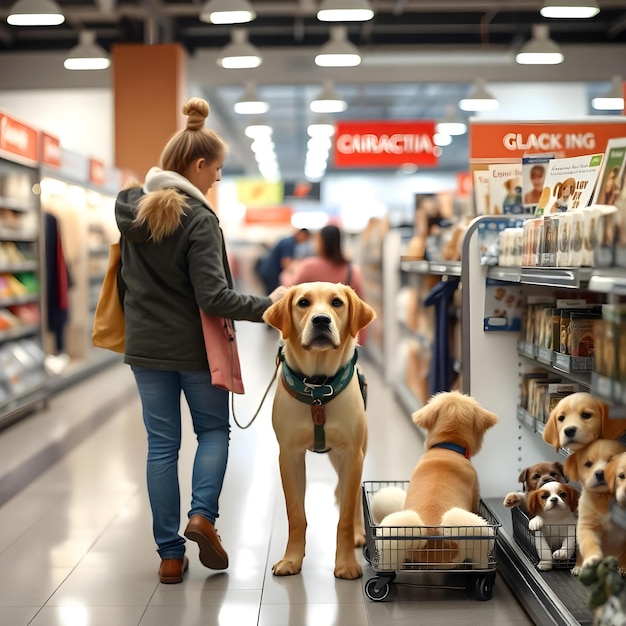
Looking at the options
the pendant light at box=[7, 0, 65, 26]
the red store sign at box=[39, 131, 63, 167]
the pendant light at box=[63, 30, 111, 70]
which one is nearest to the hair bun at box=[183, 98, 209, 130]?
the red store sign at box=[39, 131, 63, 167]

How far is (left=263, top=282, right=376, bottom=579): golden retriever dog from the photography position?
343cm

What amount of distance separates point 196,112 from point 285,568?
1.89 meters

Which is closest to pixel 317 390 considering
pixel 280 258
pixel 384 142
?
pixel 280 258

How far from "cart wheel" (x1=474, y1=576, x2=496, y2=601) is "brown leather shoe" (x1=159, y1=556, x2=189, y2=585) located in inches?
46.7

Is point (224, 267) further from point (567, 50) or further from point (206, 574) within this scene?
point (567, 50)

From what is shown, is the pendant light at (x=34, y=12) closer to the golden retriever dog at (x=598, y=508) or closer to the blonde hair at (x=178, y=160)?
the blonde hair at (x=178, y=160)

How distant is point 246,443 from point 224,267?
3.01 metres

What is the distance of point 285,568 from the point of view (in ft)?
11.8

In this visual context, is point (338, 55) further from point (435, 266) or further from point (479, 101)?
point (435, 266)

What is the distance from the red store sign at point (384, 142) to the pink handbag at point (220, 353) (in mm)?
11283

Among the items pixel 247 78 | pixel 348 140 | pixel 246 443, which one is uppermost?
pixel 247 78

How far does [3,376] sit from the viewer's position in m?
7.11

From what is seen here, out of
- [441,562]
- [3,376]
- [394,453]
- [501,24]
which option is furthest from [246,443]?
[501,24]

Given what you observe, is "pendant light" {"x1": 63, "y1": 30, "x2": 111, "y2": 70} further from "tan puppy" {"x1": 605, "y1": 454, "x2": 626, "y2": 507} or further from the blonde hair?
"tan puppy" {"x1": 605, "y1": 454, "x2": 626, "y2": 507}
